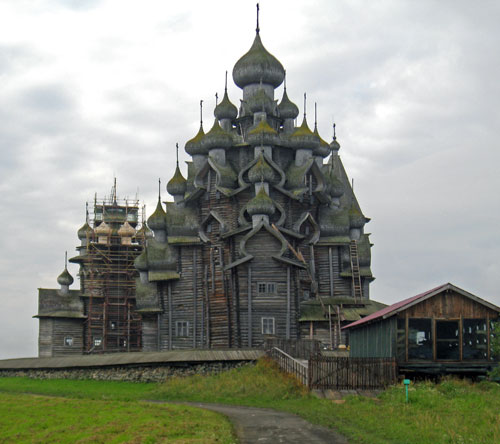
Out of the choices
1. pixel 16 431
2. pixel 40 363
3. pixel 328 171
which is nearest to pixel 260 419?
pixel 16 431

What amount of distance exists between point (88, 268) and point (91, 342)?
617 centimetres

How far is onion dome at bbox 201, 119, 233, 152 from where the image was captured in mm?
51250

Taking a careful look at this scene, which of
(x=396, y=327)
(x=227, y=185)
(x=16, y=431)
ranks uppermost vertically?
(x=227, y=185)

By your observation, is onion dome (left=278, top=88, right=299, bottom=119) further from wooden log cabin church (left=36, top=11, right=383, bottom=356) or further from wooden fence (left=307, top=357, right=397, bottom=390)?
wooden fence (left=307, top=357, right=397, bottom=390)

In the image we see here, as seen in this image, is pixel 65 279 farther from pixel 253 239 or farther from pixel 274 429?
pixel 274 429

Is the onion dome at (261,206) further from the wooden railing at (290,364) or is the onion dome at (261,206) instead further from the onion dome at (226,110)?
the wooden railing at (290,364)

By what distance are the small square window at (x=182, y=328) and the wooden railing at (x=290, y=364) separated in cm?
1510

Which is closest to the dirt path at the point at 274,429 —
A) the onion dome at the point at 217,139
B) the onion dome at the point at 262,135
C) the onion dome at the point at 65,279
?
the onion dome at the point at 262,135

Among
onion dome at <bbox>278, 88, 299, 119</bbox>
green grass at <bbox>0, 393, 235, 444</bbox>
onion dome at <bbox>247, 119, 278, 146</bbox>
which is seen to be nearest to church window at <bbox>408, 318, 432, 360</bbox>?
green grass at <bbox>0, 393, 235, 444</bbox>

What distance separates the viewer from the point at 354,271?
5181 centimetres

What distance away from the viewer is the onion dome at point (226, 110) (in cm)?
5509

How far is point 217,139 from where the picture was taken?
51.2m

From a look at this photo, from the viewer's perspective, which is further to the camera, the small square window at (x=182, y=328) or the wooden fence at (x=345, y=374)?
the small square window at (x=182, y=328)

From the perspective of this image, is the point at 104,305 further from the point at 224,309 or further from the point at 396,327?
the point at 396,327
